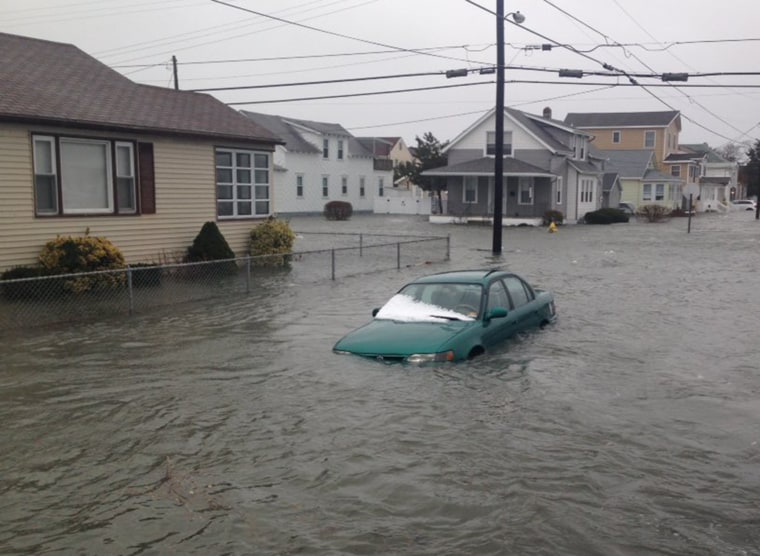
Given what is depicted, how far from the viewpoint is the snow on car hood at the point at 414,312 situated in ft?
36.6

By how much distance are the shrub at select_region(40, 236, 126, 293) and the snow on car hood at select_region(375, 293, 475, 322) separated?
8165mm

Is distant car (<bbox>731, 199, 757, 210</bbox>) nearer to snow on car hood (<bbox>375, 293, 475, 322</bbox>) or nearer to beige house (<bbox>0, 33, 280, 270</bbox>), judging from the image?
beige house (<bbox>0, 33, 280, 270</bbox>)

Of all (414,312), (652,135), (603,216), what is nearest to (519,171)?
(603,216)

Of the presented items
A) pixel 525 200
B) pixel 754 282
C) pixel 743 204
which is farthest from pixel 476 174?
pixel 743 204

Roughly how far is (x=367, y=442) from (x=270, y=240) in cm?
1663

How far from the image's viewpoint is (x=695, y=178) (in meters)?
83.2

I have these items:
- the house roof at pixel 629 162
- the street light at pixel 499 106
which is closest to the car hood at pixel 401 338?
the street light at pixel 499 106

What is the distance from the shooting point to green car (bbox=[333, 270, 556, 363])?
34.0 feet

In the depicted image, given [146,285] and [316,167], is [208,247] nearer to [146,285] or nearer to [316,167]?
[146,285]

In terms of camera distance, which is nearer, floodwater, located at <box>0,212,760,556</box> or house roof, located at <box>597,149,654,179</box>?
floodwater, located at <box>0,212,760,556</box>

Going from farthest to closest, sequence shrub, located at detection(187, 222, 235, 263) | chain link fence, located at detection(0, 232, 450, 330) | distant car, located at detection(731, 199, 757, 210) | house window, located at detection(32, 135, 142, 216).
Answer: distant car, located at detection(731, 199, 757, 210), shrub, located at detection(187, 222, 235, 263), house window, located at detection(32, 135, 142, 216), chain link fence, located at detection(0, 232, 450, 330)

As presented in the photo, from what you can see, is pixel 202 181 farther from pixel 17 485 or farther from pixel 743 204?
pixel 743 204

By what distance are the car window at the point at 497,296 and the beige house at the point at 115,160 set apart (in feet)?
37.0

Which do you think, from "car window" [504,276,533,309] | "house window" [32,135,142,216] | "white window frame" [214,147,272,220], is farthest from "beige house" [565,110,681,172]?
"car window" [504,276,533,309]
